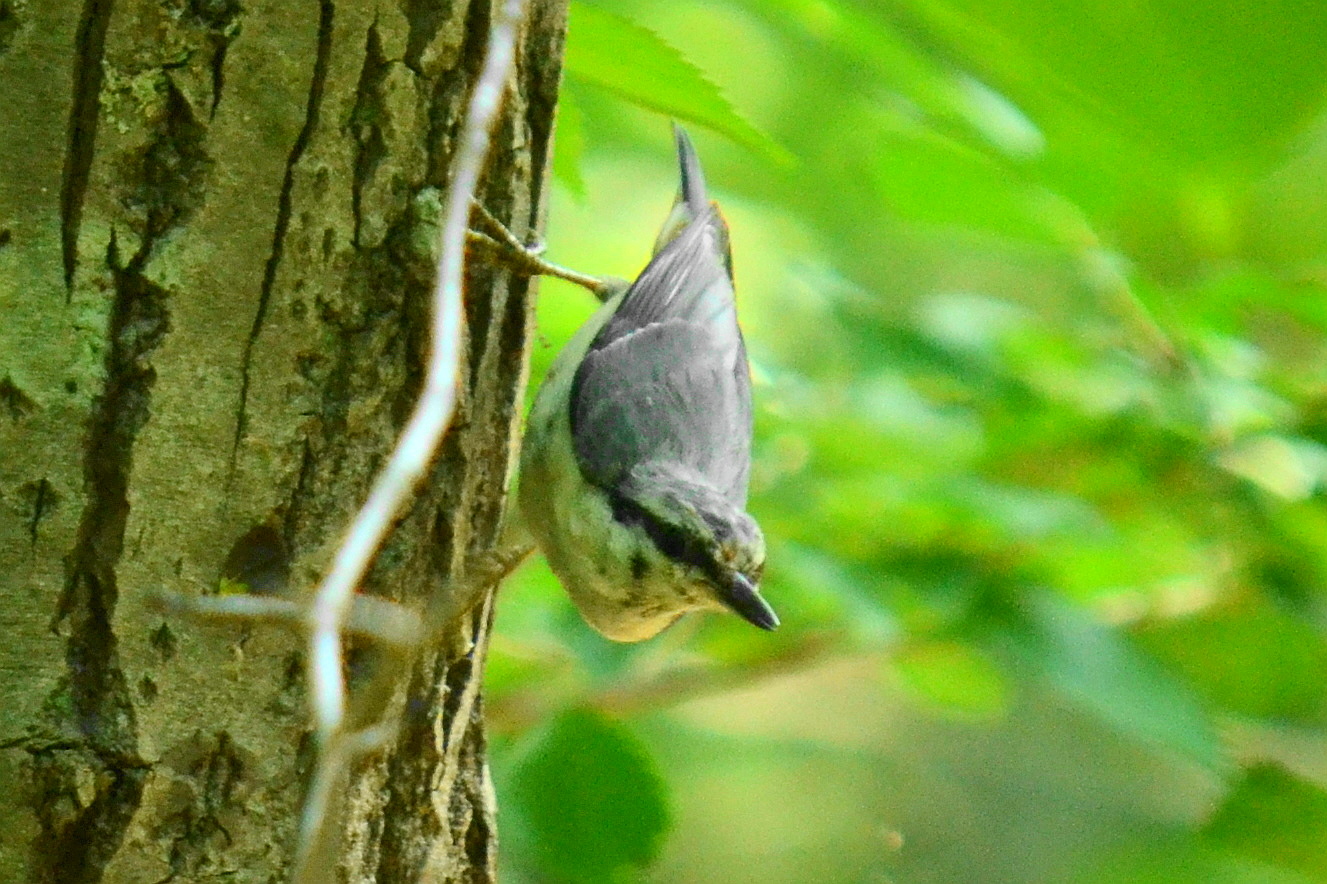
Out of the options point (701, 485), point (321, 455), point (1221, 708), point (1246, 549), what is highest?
point (321, 455)

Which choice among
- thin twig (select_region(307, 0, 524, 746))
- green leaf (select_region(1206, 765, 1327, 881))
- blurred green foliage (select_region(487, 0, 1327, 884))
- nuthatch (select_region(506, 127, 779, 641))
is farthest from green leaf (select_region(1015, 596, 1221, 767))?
thin twig (select_region(307, 0, 524, 746))

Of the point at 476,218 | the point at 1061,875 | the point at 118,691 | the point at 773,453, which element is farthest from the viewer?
the point at 1061,875

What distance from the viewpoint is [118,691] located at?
1.33 meters

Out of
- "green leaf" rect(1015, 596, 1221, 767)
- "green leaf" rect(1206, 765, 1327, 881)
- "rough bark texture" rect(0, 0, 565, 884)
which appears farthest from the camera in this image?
"green leaf" rect(1206, 765, 1327, 881)

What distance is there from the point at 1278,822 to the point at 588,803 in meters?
1.22

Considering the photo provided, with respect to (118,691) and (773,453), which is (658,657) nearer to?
(773,453)

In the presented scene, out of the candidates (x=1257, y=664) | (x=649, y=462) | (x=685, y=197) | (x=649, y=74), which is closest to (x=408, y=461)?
(x=649, y=74)

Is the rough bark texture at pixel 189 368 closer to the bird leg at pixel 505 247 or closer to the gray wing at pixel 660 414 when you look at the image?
the bird leg at pixel 505 247

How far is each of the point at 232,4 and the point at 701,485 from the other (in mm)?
1086

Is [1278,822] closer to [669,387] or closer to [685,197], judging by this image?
[669,387]

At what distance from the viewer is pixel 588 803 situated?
186cm

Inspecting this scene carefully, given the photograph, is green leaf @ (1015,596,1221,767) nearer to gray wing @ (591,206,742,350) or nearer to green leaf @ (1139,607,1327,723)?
green leaf @ (1139,607,1327,723)

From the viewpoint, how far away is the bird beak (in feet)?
6.51

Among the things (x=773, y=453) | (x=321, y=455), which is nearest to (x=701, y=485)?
(x=773, y=453)
